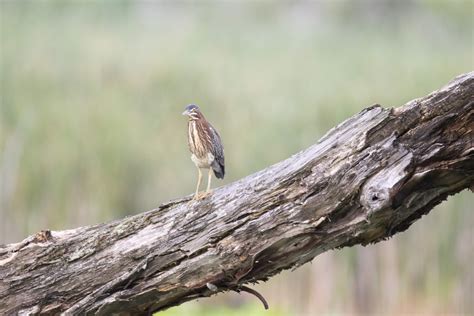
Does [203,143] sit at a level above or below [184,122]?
below

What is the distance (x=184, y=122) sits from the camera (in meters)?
9.66

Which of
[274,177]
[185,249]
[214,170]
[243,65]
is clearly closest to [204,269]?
[185,249]

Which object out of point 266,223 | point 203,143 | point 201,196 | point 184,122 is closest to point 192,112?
point 203,143

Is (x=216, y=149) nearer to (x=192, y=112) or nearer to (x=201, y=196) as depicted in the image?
(x=192, y=112)

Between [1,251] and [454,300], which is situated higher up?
[454,300]

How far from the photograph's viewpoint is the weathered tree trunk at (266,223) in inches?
130

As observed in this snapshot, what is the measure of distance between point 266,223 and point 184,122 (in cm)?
631

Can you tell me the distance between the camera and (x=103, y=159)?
919 centimetres

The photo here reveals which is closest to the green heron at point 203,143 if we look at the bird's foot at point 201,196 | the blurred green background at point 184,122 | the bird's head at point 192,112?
the bird's head at point 192,112

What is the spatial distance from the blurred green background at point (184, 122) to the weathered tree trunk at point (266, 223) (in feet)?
14.6

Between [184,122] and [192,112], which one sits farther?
[184,122]

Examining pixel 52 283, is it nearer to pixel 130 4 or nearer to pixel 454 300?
pixel 454 300

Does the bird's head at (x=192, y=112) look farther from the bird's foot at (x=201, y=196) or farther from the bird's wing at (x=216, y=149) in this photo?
the bird's foot at (x=201, y=196)

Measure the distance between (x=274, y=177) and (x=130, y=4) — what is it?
11369 mm
